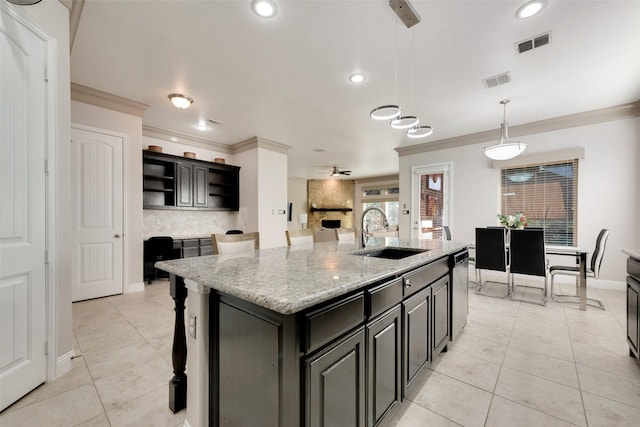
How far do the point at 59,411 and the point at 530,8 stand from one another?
434cm

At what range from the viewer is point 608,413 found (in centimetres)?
154

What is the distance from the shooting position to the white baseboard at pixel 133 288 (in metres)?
3.84

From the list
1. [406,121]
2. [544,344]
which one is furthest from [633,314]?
[406,121]

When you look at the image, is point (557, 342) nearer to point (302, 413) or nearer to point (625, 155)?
point (302, 413)

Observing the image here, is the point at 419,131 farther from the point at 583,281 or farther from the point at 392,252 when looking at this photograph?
the point at 583,281

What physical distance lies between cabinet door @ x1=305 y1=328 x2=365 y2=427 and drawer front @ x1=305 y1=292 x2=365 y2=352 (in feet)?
0.15

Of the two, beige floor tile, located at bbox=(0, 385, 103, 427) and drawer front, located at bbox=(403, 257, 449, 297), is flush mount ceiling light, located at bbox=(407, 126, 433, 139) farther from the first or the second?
beige floor tile, located at bbox=(0, 385, 103, 427)

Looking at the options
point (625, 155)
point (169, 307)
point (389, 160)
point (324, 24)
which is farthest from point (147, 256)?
point (625, 155)

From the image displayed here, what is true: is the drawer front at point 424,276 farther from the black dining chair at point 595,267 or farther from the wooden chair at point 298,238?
the black dining chair at point 595,267

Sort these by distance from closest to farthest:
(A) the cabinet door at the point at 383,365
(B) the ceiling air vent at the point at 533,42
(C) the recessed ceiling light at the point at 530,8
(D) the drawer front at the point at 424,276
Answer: (A) the cabinet door at the point at 383,365
(D) the drawer front at the point at 424,276
(C) the recessed ceiling light at the point at 530,8
(B) the ceiling air vent at the point at 533,42

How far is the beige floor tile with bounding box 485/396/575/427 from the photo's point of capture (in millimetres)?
1470

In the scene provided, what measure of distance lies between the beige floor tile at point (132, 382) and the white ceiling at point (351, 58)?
2.88 metres

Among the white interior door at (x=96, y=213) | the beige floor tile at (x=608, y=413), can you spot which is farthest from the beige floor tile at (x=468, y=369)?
the white interior door at (x=96, y=213)

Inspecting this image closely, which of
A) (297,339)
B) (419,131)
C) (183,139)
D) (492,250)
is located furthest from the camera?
(183,139)
